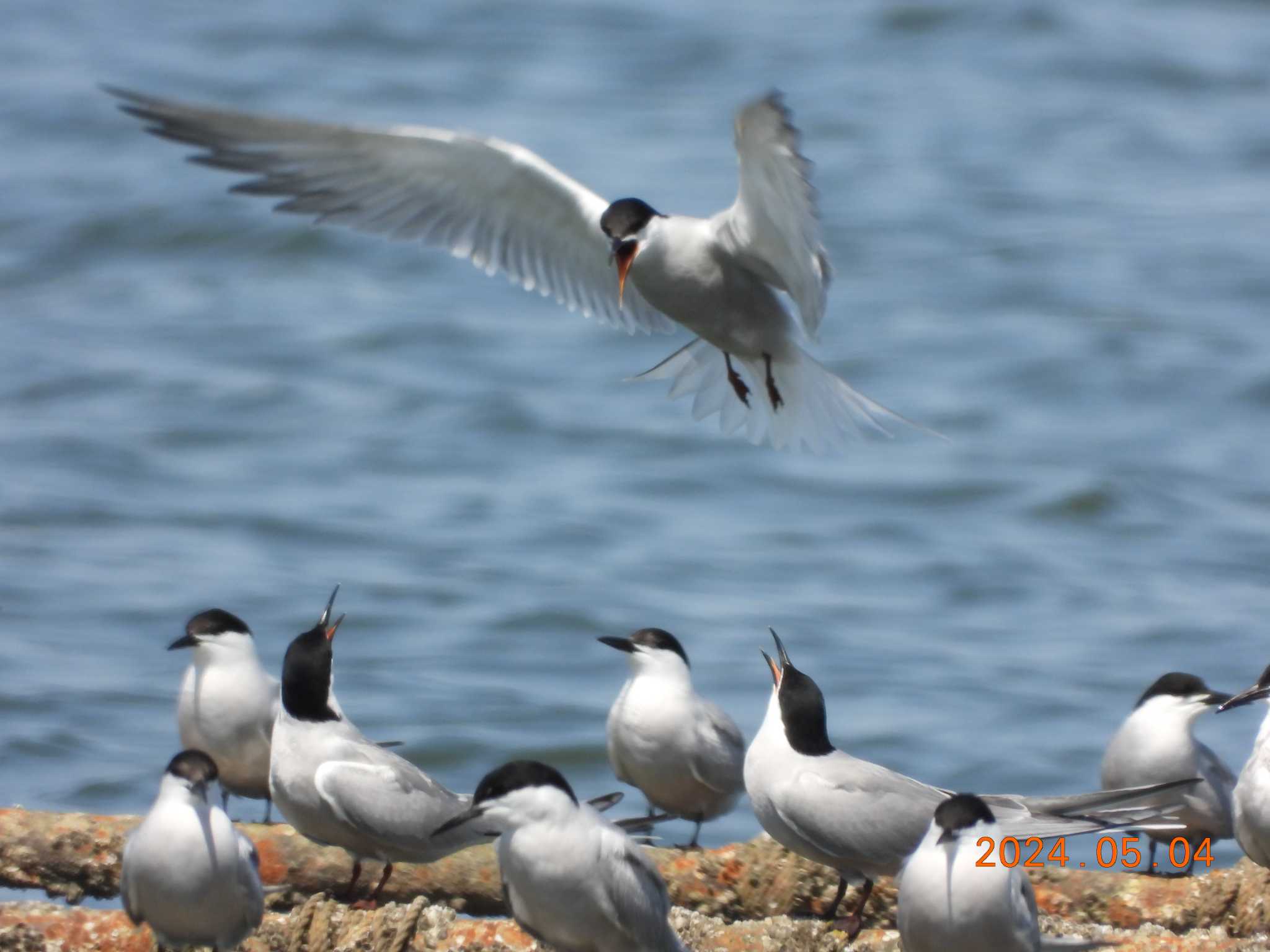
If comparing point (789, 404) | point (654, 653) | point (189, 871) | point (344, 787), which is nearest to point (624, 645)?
point (654, 653)

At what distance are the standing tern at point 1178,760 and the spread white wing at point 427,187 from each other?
2594 mm

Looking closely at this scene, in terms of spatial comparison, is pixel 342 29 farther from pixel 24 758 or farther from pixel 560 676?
pixel 24 758

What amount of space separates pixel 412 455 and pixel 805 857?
488 inches

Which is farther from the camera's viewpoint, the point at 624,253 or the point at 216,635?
the point at 624,253

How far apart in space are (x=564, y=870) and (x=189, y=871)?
2.67 feet

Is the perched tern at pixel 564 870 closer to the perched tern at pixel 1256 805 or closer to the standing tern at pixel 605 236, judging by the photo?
the perched tern at pixel 1256 805

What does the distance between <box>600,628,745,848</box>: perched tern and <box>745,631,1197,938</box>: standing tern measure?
0.82 m

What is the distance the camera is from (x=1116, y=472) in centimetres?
1636

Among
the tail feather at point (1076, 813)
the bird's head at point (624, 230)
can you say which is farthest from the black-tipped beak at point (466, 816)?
the bird's head at point (624, 230)

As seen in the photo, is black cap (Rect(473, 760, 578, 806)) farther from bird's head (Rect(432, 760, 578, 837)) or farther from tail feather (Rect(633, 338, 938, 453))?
tail feather (Rect(633, 338, 938, 453))

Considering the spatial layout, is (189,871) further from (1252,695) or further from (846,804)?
(1252,695)

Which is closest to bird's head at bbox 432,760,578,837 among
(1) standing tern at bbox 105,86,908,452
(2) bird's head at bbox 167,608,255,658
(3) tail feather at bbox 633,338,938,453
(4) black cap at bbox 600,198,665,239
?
(2) bird's head at bbox 167,608,255,658

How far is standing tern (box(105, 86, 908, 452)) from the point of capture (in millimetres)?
6199

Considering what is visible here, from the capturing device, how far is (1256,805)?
190 inches
